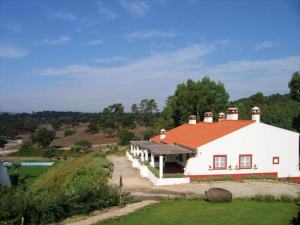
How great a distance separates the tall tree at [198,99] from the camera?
157 ft

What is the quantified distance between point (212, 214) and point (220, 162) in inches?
436

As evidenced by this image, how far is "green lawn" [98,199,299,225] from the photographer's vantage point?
43.6 feet

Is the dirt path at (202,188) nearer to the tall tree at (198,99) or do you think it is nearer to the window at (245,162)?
the window at (245,162)

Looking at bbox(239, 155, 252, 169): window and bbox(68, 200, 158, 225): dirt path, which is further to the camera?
bbox(239, 155, 252, 169): window

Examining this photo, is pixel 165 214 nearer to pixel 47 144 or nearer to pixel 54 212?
pixel 54 212

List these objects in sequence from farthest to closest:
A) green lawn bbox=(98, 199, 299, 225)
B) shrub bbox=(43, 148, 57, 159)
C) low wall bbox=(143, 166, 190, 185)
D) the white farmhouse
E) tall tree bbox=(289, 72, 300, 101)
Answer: shrub bbox=(43, 148, 57, 159)
tall tree bbox=(289, 72, 300, 101)
the white farmhouse
low wall bbox=(143, 166, 190, 185)
green lawn bbox=(98, 199, 299, 225)

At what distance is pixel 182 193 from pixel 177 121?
1191 inches

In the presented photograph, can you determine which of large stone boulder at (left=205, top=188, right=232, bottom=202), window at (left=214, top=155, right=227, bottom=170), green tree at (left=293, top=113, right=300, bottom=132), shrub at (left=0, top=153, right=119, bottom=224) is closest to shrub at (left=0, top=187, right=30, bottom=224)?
shrub at (left=0, top=153, right=119, bottom=224)

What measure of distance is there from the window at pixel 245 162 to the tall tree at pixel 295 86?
25.3 meters

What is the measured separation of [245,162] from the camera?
25.6m

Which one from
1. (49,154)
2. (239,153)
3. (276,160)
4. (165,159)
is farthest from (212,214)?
(49,154)

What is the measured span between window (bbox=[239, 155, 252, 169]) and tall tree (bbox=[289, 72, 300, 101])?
2526 cm

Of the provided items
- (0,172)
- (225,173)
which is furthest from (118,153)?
(225,173)

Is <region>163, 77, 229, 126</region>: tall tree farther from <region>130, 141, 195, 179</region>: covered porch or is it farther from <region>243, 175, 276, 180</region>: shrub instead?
<region>243, 175, 276, 180</region>: shrub
